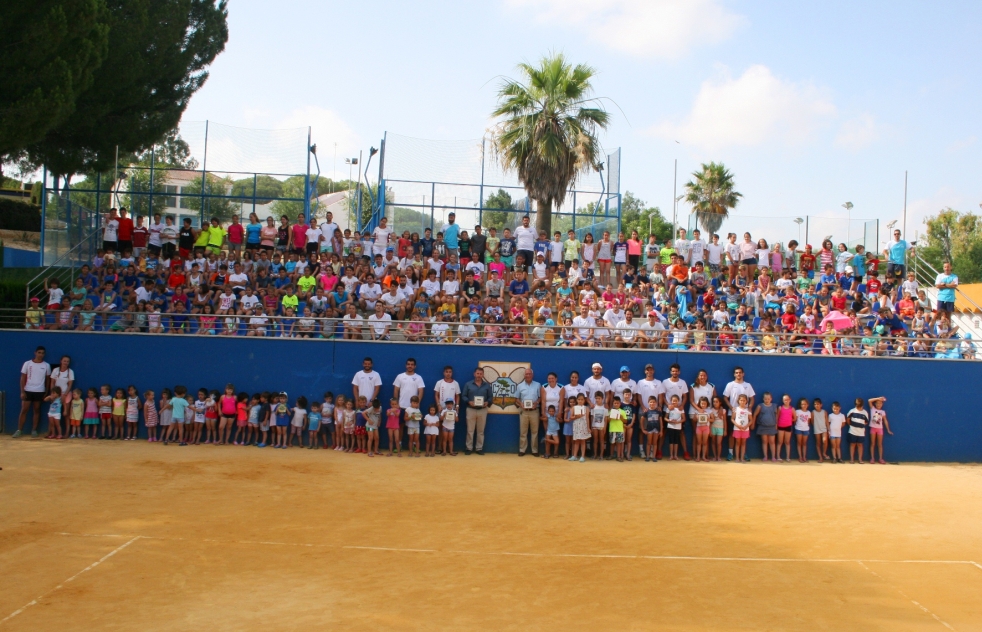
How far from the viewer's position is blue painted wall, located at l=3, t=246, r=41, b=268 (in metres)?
28.6

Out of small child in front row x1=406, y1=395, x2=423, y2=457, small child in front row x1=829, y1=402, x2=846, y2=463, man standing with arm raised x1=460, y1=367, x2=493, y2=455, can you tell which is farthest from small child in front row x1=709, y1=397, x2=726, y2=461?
small child in front row x1=406, y1=395, x2=423, y2=457

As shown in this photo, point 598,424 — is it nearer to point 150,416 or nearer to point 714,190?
point 150,416

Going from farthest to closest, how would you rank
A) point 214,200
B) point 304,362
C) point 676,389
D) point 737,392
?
point 214,200 → point 304,362 → point 737,392 → point 676,389

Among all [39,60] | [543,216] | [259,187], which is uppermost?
[39,60]

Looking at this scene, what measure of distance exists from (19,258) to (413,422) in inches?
839

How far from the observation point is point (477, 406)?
16.6 m

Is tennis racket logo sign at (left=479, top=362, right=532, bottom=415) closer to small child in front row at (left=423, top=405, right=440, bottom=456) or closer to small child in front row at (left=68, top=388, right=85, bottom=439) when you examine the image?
small child in front row at (left=423, top=405, right=440, bottom=456)

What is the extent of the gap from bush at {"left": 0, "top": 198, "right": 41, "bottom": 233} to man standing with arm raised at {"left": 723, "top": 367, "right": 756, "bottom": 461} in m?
32.0

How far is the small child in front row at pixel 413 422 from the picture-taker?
1616 centimetres

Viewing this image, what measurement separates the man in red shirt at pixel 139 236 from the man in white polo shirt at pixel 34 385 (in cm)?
555

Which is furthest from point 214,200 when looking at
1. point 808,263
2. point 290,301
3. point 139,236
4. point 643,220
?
point 643,220

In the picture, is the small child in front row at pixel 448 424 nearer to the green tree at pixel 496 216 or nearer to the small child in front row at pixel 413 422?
the small child in front row at pixel 413 422

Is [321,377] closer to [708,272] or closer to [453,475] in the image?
[453,475]

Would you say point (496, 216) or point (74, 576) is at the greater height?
point (496, 216)
